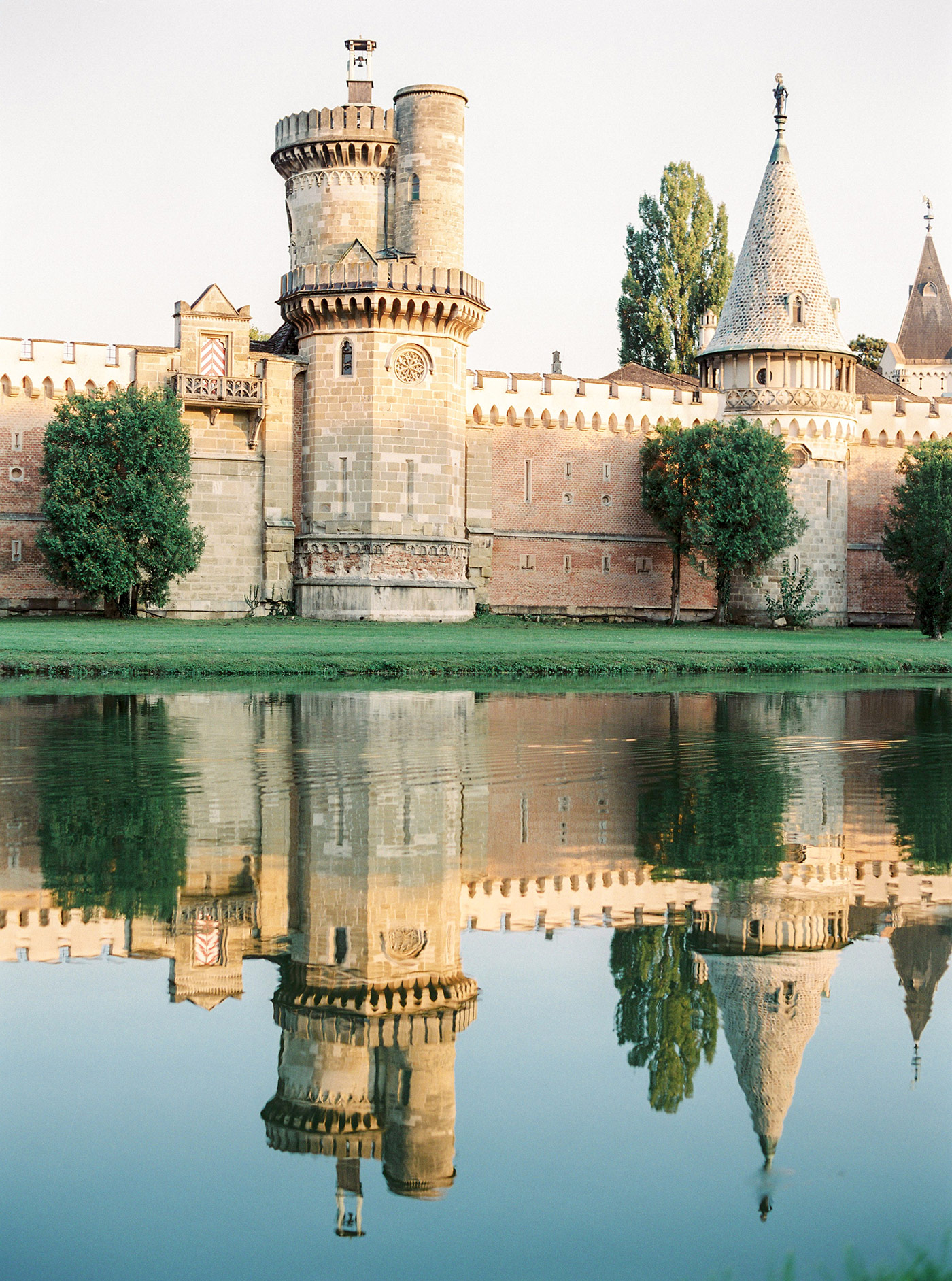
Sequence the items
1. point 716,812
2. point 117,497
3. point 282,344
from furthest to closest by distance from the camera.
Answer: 1. point 282,344
2. point 117,497
3. point 716,812

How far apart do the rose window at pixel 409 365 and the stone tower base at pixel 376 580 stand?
14.7ft

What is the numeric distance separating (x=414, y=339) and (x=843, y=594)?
16913 mm

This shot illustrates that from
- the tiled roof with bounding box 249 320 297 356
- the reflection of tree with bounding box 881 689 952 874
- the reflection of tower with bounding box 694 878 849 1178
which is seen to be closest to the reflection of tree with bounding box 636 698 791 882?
the reflection of tower with bounding box 694 878 849 1178

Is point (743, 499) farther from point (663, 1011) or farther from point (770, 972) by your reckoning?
point (663, 1011)

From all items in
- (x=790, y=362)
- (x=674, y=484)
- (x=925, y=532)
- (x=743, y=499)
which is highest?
(x=790, y=362)

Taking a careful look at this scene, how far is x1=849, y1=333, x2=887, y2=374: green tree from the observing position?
78.5 metres

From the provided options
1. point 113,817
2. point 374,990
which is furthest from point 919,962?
point 113,817

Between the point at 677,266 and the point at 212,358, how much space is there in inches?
873

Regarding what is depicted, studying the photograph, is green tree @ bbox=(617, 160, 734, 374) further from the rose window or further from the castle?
the rose window

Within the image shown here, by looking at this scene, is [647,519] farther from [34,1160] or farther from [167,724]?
[34,1160]

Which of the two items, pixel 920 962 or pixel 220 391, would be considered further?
pixel 220 391

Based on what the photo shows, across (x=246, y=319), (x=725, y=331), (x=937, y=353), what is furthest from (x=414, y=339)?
(x=937, y=353)

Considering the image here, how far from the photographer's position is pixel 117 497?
3797cm

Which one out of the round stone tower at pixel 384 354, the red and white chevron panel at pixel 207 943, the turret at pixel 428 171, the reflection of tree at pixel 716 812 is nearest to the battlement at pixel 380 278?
the round stone tower at pixel 384 354
